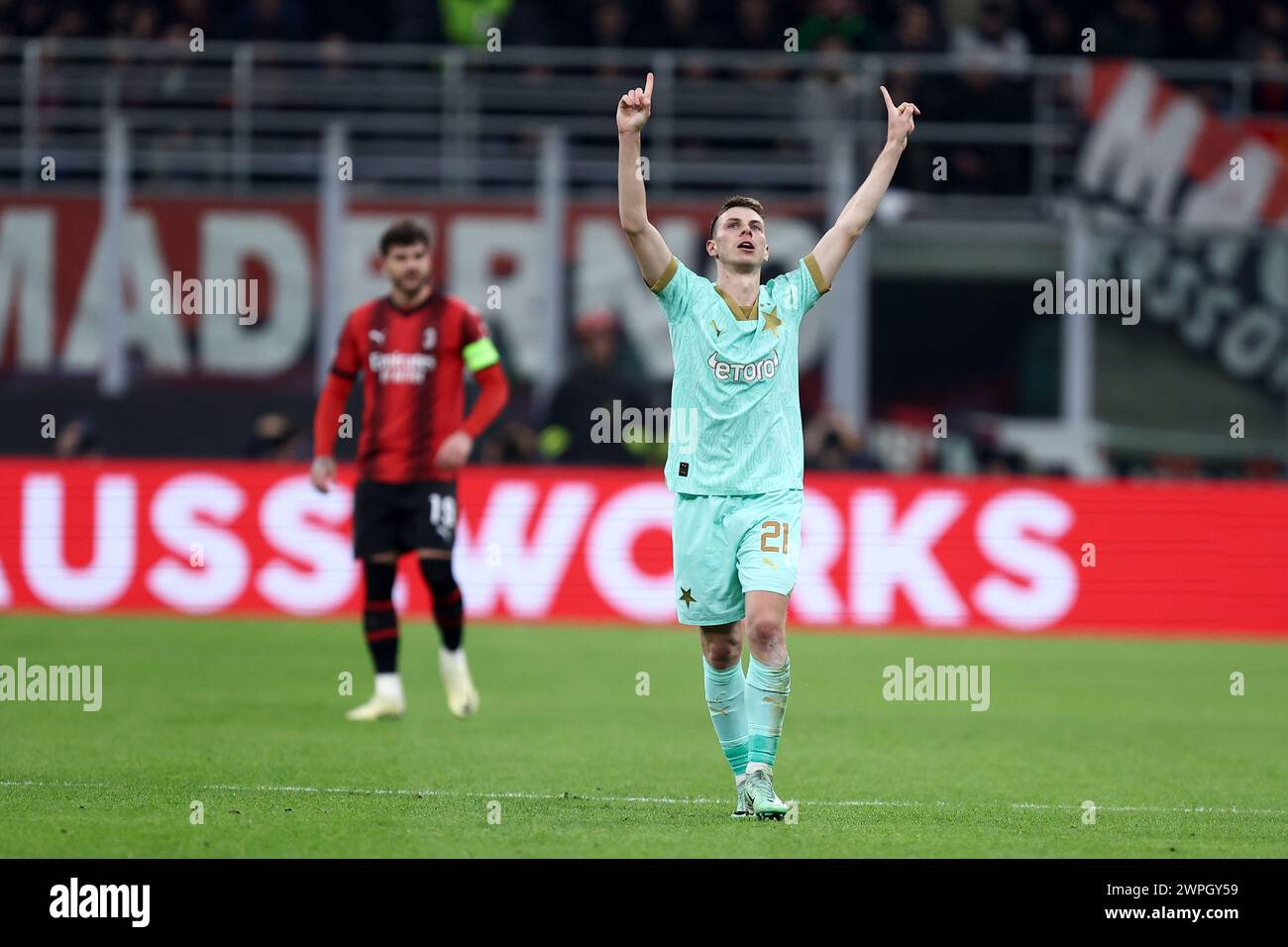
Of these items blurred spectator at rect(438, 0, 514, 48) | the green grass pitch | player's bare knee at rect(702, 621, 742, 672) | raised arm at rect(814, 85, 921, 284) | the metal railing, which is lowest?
the green grass pitch

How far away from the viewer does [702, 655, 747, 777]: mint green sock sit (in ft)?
25.4

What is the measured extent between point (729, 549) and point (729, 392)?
55cm

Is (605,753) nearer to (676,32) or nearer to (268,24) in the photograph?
(676,32)

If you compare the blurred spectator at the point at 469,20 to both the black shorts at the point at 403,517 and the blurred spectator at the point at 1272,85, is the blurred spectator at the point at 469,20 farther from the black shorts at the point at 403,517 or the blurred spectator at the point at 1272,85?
the black shorts at the point at 403,517

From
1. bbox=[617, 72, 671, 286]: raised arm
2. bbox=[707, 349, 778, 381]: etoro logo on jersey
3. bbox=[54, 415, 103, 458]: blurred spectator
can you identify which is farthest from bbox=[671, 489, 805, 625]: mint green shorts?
bbox=[54, 415, 103, 458]: blurred spectator

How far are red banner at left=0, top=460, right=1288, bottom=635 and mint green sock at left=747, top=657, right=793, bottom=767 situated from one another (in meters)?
8.75

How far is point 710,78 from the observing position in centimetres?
2100

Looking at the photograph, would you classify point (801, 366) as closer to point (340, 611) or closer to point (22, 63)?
point (340, 611)

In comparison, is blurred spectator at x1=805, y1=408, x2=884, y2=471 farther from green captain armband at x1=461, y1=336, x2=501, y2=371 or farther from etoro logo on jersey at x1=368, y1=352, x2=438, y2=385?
etoro logo on jersey at x1=368, y1=352, x2=438, y2=385

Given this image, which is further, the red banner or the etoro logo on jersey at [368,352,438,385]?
the red banner

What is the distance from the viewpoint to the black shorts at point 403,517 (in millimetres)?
10875

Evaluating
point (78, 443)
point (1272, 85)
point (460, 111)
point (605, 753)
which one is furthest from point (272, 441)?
point (1272, 85)

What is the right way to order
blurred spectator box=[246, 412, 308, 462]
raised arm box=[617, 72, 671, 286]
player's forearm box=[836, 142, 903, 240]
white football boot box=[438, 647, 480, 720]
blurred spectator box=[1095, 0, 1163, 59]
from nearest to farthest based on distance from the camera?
raised arm box=[617, 72, 671, 286] → player's forearm box=[836, 142, 903, 240] → white football boot box=[438, 647, 480, 720] → blurred spectator box=[246, 412, 308, 462] → blurred spectator box=[1095, 0, 1163, 59]

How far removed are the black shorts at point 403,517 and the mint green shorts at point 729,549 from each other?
11.2 feet
